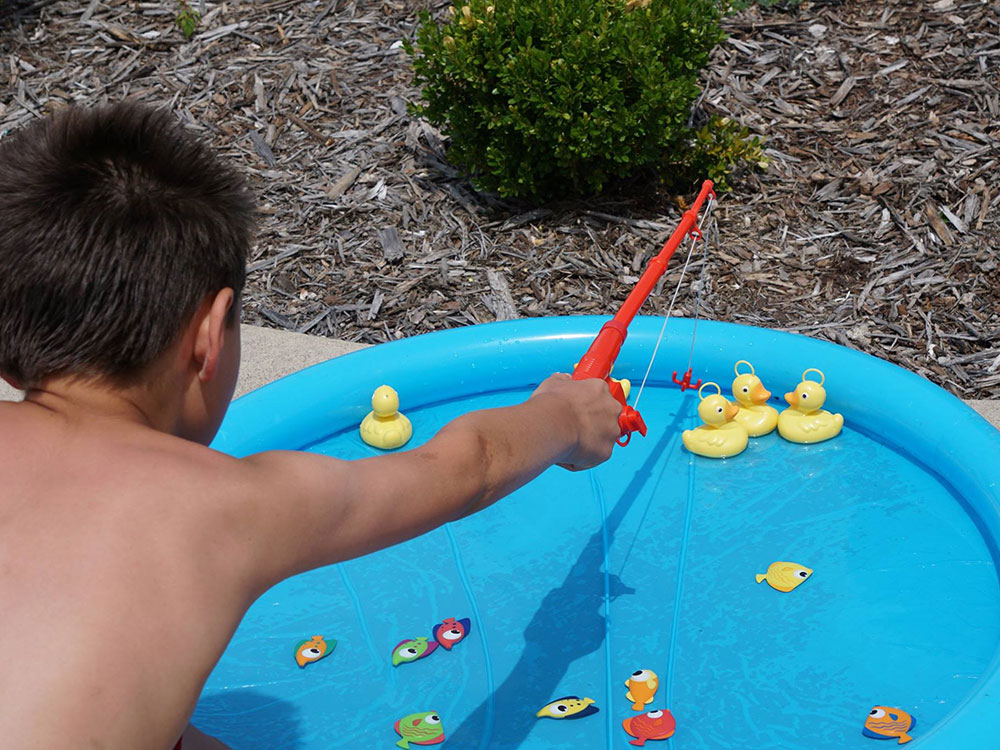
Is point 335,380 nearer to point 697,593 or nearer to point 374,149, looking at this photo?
point 697,593

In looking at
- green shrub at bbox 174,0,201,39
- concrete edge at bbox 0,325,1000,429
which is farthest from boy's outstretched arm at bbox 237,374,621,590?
green shrub at bbox 174,0,201,39

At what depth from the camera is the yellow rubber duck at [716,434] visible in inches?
116

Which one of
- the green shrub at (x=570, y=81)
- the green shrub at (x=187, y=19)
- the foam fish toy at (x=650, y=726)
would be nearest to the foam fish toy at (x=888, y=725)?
the foam fish toy at (x=650, y=726)

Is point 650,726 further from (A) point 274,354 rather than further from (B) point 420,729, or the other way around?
(A) point 274,354

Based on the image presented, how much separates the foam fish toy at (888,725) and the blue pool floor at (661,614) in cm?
3

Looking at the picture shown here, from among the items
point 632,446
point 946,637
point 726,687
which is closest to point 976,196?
point 632,446

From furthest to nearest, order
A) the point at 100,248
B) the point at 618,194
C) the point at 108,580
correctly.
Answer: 1. the point at 618,194
2. the point at 100,248
3. the point at 108,580

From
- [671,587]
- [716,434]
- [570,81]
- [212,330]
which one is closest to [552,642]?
[671,587]

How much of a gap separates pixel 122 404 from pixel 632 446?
1918 millimetres

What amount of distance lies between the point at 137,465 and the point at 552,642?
137 cm

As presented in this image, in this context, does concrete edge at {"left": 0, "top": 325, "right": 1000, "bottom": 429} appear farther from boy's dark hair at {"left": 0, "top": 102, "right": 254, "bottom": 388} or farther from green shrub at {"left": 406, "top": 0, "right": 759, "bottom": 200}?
boy's dark hair at {"left": 0, "top": 102, "right": 254, "bottom": 388}

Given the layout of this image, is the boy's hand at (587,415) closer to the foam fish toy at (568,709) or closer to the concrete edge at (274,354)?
the foam fish toy at (568,709)

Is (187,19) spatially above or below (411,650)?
above

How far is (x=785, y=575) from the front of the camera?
2.52 meters
